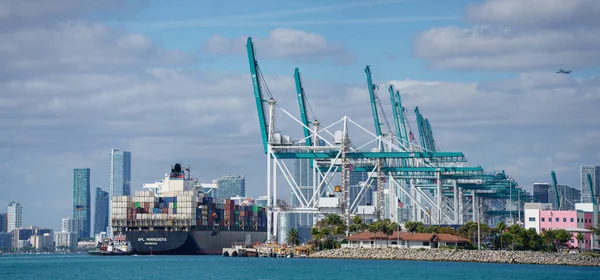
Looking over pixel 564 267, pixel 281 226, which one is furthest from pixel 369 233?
pixel 281 226

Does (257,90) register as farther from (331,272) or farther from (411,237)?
(331,272)

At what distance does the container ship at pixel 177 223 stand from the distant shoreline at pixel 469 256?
32.4 metres

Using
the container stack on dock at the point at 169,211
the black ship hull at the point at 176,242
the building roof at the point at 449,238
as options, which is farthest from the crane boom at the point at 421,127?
the building roof at the point at 449,238

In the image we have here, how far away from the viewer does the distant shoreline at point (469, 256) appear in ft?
374

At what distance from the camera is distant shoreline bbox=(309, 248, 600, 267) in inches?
4488

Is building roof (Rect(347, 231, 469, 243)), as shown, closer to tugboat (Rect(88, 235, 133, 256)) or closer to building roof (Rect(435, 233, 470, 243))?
building roof (Rect(435, 233, 470, 243))

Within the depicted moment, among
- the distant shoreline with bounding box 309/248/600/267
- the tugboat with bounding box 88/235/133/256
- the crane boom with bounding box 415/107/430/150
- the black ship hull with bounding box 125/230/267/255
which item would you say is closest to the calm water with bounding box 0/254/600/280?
the distant shoreline with bounding box 309/248/600/267

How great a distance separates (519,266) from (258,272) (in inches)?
1194

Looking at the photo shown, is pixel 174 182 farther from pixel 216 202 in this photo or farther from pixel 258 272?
pixel 258 272

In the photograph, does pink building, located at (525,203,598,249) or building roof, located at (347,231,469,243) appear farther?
pink building, located at (525,203,598,249)

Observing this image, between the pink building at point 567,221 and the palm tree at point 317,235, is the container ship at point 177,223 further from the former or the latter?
the pink building at point 567,221

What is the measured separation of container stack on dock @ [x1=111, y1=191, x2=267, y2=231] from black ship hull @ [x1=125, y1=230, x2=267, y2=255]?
202 centimetres

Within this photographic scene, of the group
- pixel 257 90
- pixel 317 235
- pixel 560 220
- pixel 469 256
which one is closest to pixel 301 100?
pixel 257 90

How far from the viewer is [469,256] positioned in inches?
4624
